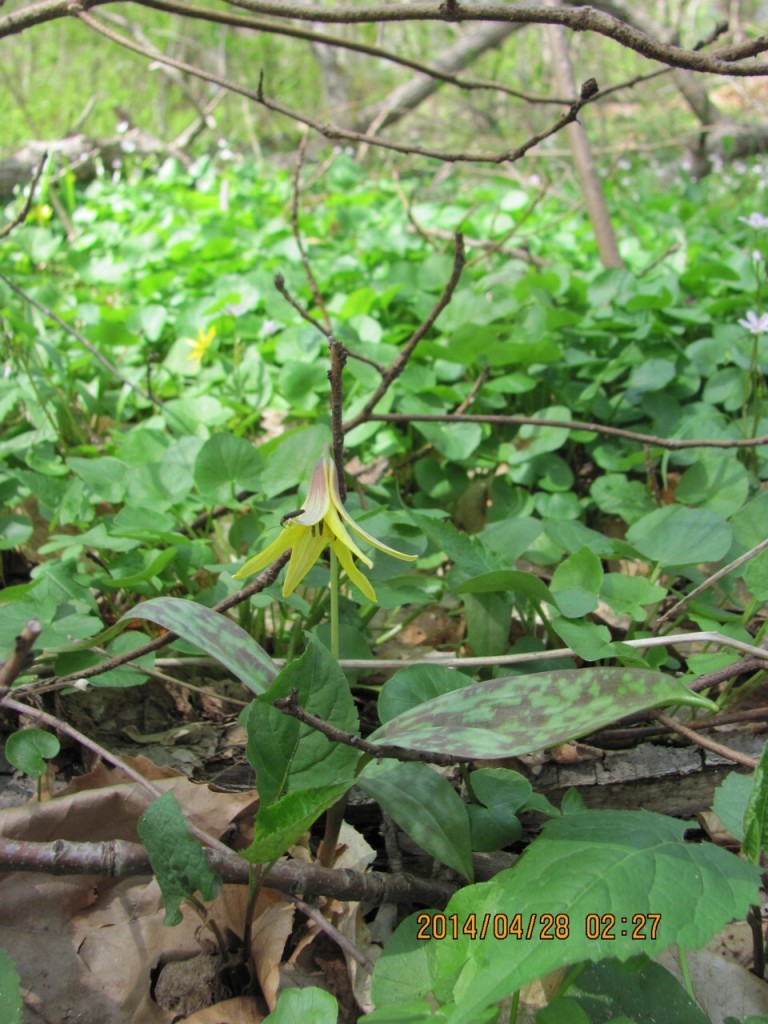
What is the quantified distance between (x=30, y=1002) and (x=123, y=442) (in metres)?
1.32

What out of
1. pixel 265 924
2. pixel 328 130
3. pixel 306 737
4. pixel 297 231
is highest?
pixel 328 130

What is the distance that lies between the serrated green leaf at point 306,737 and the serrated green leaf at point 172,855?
106 mm

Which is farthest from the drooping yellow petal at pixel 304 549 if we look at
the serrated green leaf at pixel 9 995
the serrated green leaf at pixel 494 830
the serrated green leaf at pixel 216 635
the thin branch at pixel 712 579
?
the thin branch at pixel 712 579

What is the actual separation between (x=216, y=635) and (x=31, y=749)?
36 centimetres

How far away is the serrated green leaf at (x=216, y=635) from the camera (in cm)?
106

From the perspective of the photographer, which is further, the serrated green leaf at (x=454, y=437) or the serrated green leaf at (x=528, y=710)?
the serrated green leaf at (x=454, y=437)

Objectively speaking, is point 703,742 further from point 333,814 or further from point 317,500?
point 317,500

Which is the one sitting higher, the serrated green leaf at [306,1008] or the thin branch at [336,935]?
the serrated green leaf at [306,1008]

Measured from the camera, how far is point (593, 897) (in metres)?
0.88

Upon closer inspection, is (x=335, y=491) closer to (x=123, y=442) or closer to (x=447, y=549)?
(x=447, y=549)

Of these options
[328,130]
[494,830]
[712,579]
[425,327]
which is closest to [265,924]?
[494,830]

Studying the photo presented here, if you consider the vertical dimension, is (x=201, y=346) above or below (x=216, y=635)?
above

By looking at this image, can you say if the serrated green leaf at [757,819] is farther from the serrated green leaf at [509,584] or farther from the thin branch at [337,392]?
the thin branch at [337,392]
